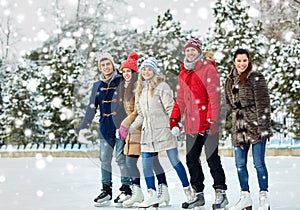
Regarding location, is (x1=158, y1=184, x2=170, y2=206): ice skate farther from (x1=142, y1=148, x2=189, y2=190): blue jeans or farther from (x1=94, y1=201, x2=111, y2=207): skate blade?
(x1=94, y1=201, x2=111, y2=207): skate blade

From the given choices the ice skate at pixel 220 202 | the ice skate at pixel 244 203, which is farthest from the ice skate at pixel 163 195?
the ice skate at pixel 244 203

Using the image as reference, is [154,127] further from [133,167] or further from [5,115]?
[5,115]

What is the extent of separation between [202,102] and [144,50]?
3.95 meters

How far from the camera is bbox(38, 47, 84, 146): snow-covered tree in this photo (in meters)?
16.4

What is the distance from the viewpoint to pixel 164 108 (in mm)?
4922

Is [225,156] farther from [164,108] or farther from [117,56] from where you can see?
[164,108]

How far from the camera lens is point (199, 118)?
453cm

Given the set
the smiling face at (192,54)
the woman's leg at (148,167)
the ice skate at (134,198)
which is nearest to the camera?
the smiling face at (192,54)

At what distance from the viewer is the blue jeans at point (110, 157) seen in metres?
5.32

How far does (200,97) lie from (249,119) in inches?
18.8

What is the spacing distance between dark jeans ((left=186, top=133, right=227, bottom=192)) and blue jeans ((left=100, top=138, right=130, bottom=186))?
0.95 meters

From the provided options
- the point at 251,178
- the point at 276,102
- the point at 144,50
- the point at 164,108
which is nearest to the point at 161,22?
the point at 276,102

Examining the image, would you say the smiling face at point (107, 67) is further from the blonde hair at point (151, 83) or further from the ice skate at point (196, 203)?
the ice skate at point (196, 203)

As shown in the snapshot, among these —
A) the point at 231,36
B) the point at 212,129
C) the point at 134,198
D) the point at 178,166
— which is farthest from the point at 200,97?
the point at 231,36
